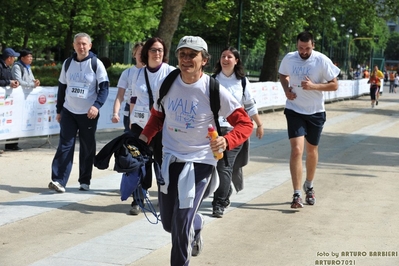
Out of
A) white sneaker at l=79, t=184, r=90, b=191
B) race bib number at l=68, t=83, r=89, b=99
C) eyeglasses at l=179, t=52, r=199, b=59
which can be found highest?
eyeglasses at l=179, t=52, r=199, b=59

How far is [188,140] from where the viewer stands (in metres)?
5.80

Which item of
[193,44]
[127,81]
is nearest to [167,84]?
[193,44]

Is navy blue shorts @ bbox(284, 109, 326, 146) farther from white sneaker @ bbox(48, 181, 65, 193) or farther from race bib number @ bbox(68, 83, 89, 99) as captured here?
white sneaker @ bbox(48, 181, 65, 193)

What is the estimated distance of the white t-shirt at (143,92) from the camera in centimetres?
883

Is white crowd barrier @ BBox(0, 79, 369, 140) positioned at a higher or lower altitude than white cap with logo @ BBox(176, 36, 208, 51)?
lower

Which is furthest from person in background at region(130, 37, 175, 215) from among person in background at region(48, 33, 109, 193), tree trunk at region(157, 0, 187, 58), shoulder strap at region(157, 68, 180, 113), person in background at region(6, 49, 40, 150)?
tree trunk at region(157, 0, 187, 58)

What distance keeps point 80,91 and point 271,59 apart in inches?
1238

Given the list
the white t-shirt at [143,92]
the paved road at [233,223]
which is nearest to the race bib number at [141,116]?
the white t-shirt at [143,92]

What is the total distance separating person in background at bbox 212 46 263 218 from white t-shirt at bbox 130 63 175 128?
0.60 meters

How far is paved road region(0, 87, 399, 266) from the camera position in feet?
22.6

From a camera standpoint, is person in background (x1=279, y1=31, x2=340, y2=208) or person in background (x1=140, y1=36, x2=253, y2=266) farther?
person in background (x1=279, y1=31, x2=340, y2=208)

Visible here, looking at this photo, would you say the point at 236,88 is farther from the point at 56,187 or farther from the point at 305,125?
the point at 56,187

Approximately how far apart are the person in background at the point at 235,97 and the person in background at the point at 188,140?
9.27ft

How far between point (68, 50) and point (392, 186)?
95.0 feet
